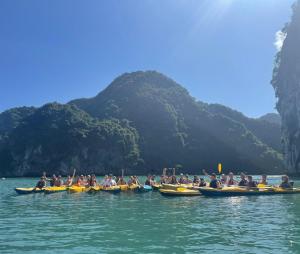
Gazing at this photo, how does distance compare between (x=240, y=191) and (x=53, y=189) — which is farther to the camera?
(x=53, y=189)

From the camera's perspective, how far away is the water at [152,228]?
12719 mm

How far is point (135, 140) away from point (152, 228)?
122 m

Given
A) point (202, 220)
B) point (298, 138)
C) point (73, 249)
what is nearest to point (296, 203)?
point (202, 220)

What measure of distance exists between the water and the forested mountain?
4095 inches

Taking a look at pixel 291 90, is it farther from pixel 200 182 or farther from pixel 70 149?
pixel 70 149

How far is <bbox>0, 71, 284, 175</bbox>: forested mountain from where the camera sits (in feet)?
420

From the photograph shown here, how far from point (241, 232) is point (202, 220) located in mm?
3170

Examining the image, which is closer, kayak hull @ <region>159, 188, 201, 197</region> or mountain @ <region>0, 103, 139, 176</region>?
kayak hull @ <region>159, 188, 201, 197</region>

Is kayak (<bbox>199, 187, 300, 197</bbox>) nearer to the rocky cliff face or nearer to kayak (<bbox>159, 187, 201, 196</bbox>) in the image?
kayak (<bbox>159, 187, 201, 196</bbox>)

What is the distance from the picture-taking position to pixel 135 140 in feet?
452

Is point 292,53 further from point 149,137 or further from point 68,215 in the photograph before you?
point 68,215

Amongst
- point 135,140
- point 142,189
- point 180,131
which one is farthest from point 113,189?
point 180,131

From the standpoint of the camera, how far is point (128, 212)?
21125 millimetres

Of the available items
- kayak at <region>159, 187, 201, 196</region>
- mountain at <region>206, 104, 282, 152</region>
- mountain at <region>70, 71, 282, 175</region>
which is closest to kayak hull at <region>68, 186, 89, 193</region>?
kayak at <region>159, 187, 201, 196</region>
